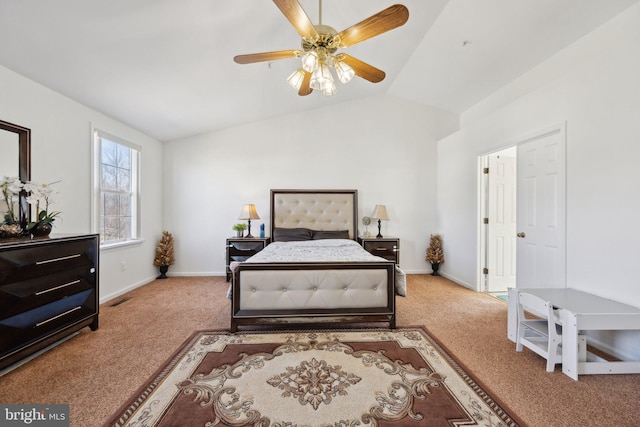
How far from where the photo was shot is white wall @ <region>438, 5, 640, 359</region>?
207cm

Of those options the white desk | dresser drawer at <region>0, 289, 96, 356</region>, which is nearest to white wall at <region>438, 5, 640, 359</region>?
the white desk

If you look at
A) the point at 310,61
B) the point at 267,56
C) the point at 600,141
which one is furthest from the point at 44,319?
the point at 600,141

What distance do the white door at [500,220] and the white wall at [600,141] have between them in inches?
28.9

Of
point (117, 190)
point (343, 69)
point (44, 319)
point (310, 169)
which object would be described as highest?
point (343, 69)

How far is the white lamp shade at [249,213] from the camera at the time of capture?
4309 millimetres

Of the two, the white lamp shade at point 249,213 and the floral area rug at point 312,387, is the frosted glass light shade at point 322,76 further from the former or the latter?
the white lamp shade at point 249,213

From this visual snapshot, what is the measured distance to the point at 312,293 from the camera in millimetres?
2543

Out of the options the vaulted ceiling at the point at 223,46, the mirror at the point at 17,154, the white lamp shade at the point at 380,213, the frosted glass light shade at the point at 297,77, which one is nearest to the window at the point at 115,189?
the vaulted ceiling at the point at 223,46

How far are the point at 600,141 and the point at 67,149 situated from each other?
5.18 metres

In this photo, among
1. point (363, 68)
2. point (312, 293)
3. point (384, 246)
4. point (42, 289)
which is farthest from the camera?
point (384, 246)

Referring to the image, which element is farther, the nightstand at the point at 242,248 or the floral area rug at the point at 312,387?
the nightstand at the point at 242,248

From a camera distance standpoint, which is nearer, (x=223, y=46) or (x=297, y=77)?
(x=297, y=77)

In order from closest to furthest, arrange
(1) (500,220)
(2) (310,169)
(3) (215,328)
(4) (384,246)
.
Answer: (3) (215,328)
(1) (500,220)
(4) (384,246)
(2) (310,169)

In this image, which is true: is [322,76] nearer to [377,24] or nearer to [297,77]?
[297,77]
